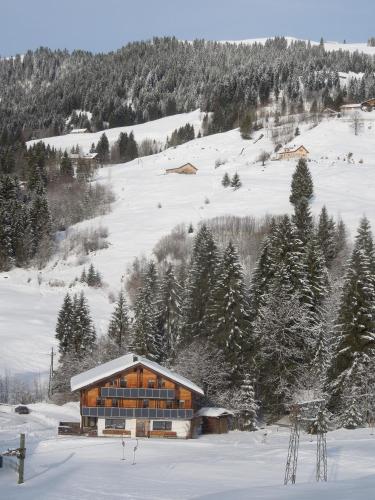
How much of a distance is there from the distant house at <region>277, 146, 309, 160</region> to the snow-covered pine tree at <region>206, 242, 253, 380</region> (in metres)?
71.8

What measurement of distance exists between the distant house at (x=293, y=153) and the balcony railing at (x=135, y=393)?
7958cm

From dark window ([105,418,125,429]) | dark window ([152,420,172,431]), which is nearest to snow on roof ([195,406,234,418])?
dark window ([152,420,172,431])

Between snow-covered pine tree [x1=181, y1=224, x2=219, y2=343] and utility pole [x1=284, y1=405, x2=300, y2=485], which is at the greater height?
snow-covered pine tree [x1=181, y1=224, x2=219, y2=343]

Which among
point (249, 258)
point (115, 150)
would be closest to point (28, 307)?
point (249, 258)

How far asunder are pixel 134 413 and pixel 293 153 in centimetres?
8149

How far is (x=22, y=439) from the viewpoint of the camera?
28641 millimetres

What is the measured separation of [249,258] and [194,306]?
23.4m

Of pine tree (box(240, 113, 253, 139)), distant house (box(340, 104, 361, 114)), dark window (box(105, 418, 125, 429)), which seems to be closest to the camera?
dark window (box(105, 418, 125, 429))

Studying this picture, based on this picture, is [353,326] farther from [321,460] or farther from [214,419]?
[321,460]

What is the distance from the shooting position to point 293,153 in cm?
11931

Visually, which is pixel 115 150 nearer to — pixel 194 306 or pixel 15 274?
pixel 15 274

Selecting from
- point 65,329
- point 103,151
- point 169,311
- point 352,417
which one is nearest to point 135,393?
point 352,417

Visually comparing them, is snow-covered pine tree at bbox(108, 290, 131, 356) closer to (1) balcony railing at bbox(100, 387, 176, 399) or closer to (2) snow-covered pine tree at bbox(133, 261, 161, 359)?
(2) snow-covered pine tree at bbox(133, 261, 161, 359)

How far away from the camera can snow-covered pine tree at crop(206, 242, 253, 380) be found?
49.0 metres
